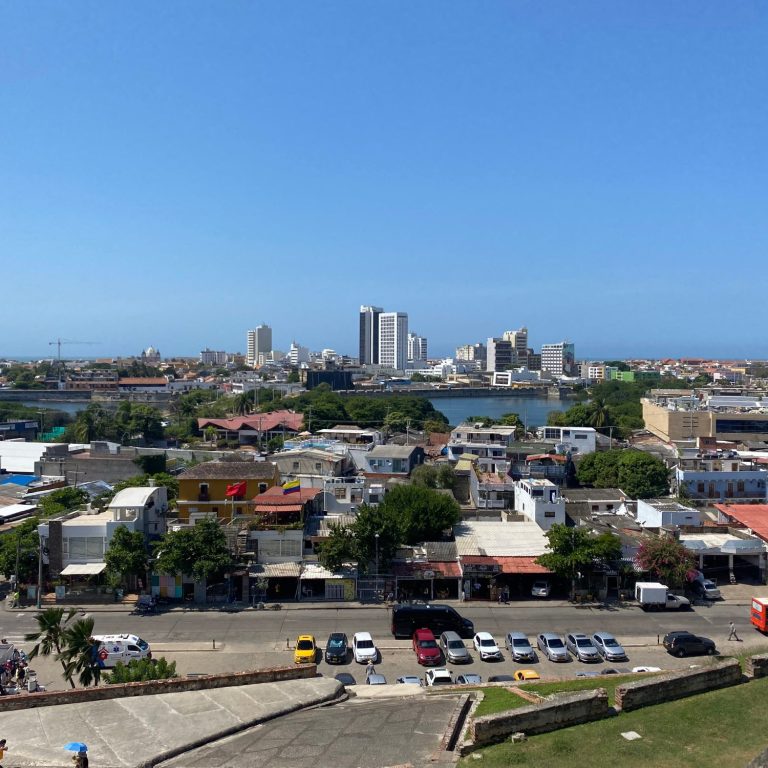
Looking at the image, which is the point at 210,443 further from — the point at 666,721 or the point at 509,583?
the point at 666,721

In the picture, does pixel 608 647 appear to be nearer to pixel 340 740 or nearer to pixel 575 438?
pixel 340 740

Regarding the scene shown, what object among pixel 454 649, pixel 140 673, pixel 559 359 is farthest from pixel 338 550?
pixel 559 359

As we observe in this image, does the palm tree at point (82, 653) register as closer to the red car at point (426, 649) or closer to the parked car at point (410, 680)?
the parked car at point (410, 680)

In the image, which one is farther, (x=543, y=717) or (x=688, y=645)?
(x=688, y=645)

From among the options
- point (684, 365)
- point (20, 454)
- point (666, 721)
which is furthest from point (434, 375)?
point (666, 721)

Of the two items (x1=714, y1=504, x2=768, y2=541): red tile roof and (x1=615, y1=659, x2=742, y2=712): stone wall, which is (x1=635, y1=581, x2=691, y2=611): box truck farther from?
(x1=615, y1=659, x2=742, y2=712): stone wall

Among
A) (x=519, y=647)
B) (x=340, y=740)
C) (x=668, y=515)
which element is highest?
(x=340, y=740)
